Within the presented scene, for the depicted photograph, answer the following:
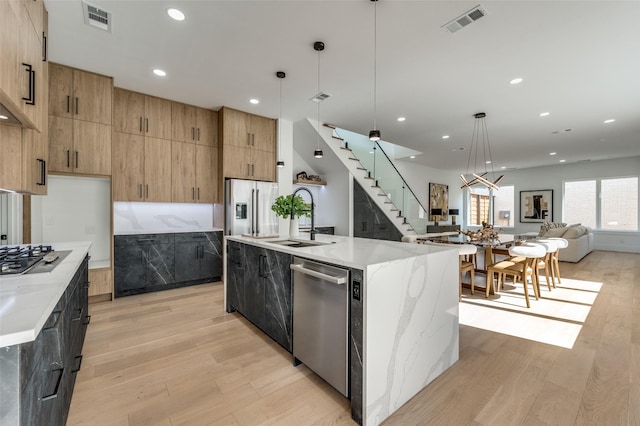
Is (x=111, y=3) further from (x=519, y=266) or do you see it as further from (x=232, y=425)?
(x=519, y=266)

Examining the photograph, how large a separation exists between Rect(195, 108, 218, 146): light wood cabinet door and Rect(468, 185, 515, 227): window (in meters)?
10.1

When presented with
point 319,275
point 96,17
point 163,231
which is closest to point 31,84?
point 96,17

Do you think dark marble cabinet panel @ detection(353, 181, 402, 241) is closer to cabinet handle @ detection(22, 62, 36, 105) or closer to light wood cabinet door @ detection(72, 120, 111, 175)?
light wood cabinet door @ detection(72, 120, 111, 175)

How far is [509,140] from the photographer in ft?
21.6

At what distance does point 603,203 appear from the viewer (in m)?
8.92

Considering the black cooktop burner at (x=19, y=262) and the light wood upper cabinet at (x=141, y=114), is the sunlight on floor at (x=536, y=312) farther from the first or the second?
the light wood upper cabinet at (x=141, y=114)

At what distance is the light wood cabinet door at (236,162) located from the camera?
15.8 feet

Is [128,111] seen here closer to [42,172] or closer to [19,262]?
[42,172]

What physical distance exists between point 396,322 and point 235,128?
14.2ft

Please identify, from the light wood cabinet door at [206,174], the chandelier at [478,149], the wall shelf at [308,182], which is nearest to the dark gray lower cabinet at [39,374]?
the light wood cabinet door at [206,174]

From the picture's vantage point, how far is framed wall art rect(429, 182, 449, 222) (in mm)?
10578

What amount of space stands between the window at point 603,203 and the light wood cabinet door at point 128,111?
41.0 feet

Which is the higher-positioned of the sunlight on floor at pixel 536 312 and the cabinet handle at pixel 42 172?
the cabinet handle at pixel 42 172

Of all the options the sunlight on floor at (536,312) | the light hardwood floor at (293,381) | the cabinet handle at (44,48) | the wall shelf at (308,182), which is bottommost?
the light hardwood floor at (293,381)
